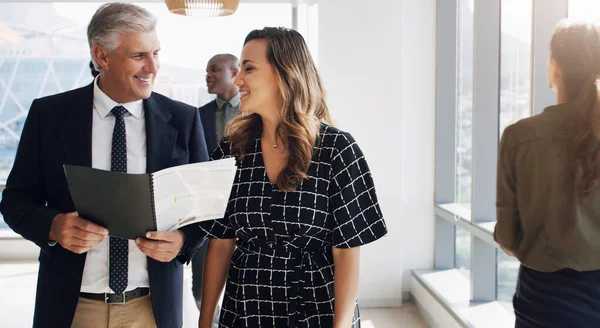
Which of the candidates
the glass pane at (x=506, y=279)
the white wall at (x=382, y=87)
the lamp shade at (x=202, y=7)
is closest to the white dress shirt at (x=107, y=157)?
the lamp shade at (x=202, y=7)

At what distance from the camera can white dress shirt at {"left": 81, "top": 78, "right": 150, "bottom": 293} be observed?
199cm

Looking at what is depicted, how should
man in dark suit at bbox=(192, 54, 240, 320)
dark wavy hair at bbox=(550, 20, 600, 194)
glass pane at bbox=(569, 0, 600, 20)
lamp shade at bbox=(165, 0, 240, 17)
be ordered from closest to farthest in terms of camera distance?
dark wavy hair at bbox=(550, 20, 600, 194) → glass pane at bbox=(569, 0, 600, 20) → lamp shade at bbox=(165, 0, 240, 17) → man in dark suit at bbox=(192, 54, 240, 320)

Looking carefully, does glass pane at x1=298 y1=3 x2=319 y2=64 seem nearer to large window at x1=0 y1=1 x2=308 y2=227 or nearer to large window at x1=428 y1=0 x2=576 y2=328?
large window at x1=428 y1=0 x2=576 y2=328

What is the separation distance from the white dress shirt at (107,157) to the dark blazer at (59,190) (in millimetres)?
31

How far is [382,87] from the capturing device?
5.49 meters

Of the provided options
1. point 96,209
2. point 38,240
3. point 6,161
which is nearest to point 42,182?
point 38,240

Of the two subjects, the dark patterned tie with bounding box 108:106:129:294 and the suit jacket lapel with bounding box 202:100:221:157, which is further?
the suit jacket lapel with bounding box 202:100:221:157

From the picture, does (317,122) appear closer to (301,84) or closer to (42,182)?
(301,84)

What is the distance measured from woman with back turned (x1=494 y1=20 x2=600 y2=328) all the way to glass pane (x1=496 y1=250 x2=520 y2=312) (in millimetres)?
2221

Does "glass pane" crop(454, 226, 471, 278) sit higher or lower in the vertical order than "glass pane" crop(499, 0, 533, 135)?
lower

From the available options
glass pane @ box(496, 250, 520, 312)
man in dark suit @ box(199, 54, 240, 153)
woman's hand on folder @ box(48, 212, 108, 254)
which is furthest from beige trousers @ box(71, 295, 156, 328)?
glass pane @ box(496, 250, 520, 312)

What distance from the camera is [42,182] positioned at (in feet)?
6.67

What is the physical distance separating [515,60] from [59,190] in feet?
10.0

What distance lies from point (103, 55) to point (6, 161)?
5.57 metres
